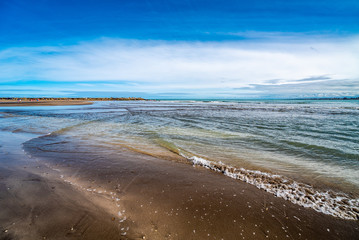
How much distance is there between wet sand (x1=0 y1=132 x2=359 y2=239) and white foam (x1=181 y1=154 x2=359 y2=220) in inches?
9.2

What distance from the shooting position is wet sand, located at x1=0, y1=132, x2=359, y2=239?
3062mm

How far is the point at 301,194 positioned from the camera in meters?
4.36

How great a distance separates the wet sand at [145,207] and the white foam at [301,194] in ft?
0.77

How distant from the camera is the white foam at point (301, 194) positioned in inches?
150

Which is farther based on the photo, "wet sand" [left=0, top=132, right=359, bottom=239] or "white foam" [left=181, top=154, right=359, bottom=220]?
"white foam" [left=181, top=154, right=359, bottom=220]

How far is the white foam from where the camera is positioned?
3.80 m

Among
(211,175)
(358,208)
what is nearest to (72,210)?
(211,175)

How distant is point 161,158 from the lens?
6980mm

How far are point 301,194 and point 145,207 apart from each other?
3.78m

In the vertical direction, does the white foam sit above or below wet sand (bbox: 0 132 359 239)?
below

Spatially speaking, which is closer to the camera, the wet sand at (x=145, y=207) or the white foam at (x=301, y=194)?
the wet sand at (x=145, y=207)

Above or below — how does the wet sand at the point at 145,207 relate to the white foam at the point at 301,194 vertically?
above

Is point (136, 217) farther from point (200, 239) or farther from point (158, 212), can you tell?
point (200, 239)

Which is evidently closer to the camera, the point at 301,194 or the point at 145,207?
the point at 145,207
